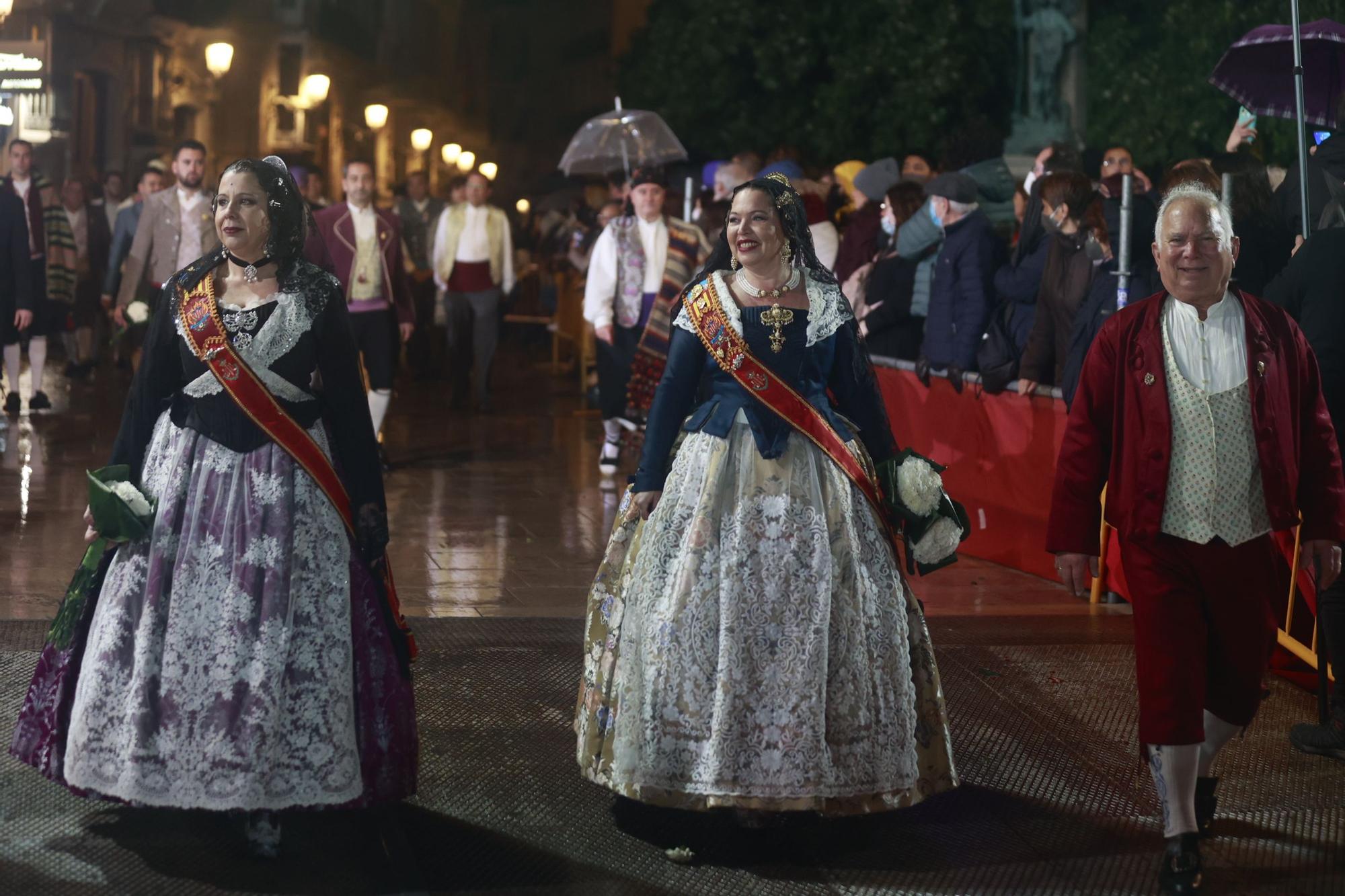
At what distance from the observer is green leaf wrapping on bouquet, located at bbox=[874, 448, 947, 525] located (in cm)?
516

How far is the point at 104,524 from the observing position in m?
4.75

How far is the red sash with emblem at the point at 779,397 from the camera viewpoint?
5.11 meters

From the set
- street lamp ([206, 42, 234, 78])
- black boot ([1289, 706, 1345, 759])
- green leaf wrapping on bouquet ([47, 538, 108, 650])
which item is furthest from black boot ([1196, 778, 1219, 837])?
street lamp ([206, 42, 234, 78])

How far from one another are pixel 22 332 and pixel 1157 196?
7.97 m

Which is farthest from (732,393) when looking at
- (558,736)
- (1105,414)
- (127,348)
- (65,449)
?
(127,348)

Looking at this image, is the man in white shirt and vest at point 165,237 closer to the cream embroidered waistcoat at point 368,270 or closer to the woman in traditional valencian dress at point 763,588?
the cream embroidered waistcoat at point 368,270

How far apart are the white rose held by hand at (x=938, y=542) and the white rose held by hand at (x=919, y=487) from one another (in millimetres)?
55

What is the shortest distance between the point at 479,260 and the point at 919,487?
10.5 meters

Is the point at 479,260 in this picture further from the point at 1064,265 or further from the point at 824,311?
the point at 824,311

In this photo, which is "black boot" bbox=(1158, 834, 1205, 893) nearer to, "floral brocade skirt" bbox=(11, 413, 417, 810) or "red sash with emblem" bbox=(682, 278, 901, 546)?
"red sash with emblem" bbox=(682, 278, 901, 546)

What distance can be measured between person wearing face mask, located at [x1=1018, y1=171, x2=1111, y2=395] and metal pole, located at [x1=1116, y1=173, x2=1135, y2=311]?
1.51 feet

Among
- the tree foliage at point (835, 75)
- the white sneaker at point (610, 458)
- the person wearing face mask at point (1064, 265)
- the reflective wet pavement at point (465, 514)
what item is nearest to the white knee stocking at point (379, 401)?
the reflective wet pavement at point (465, 514)

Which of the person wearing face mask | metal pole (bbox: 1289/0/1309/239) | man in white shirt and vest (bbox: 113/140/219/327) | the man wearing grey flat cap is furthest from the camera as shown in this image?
man in white shirt and vest (bbox: 113/140/219/327)

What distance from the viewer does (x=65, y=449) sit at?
12164 millimetres
